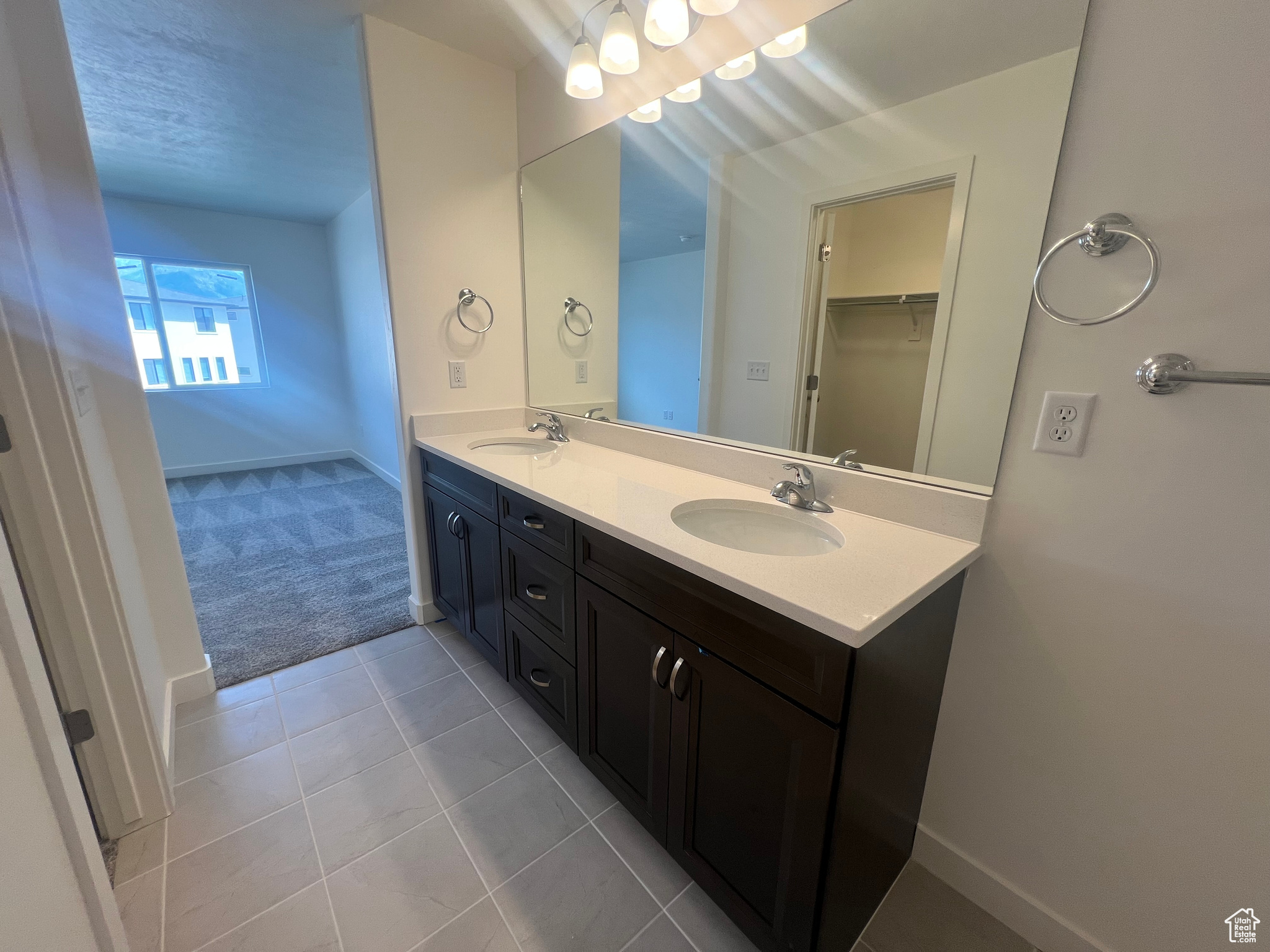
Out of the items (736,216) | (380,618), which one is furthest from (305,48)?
(380,618)

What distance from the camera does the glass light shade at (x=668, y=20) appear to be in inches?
50.2

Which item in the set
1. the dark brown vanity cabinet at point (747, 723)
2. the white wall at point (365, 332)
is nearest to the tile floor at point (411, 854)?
the dark brown vanity cabinet at point (747, 723)

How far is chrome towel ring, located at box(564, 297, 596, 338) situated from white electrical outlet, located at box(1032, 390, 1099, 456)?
5.10ft

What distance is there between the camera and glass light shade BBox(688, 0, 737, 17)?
1.19 metres

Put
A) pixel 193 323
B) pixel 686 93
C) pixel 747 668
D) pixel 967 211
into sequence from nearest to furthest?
pixel 747 668 → pixel 967 211 → pixel 686 93 → pixel 193 323

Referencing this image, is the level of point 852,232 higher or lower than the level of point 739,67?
lower

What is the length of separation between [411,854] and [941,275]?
6.04 feet

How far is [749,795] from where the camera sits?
3.16 ft

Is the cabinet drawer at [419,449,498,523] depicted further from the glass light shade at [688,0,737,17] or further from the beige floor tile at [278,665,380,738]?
the glass light shade at [688,0,737,17]

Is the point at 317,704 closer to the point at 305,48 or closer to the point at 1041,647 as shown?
the point at 1041,647

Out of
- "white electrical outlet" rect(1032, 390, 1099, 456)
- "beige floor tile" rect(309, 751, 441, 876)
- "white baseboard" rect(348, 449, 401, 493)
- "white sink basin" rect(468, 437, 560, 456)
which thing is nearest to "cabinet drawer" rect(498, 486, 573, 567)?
"white sink basin" rect(468, 437, 560, 456)

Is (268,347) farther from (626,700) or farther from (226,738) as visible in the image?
(626,700)

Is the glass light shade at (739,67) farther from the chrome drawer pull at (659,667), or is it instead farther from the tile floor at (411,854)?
the tile floor at (411,854)

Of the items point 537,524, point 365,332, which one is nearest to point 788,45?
point 537,524
